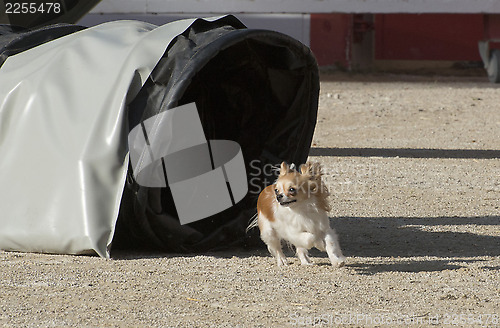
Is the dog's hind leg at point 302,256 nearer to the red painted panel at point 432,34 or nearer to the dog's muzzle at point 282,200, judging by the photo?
the dog's muzzle at point 282,200

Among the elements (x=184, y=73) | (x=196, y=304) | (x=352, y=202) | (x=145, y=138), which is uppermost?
(x=184, y=73)

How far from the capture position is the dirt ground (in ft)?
14.5

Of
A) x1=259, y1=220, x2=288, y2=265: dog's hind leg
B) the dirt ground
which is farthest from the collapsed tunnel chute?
x1=259, y1=220, x2=288, y2=265: dog's hind leg

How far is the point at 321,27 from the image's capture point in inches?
763

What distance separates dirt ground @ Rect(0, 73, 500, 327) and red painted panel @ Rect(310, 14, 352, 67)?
10.3 meters

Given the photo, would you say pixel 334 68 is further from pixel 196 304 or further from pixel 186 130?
pixel 196 304

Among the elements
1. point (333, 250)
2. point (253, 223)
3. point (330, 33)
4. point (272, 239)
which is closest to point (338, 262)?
point (333, 250)

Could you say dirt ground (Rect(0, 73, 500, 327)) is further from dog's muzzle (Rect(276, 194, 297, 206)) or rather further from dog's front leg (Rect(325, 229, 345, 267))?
dog's muzzle (Rect(276, 194, 297, 206))

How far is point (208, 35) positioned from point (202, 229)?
4.57ft

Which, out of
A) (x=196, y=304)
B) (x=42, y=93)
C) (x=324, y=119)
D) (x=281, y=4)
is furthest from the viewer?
(x=281, y=4)

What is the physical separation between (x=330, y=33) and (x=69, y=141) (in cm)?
1436

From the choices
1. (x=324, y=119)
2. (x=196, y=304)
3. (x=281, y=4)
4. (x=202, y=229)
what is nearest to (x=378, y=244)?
(x=202, y=229)

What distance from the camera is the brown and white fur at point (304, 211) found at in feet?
17.5

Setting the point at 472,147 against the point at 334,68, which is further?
the point at 334,68
